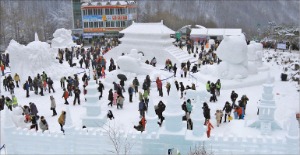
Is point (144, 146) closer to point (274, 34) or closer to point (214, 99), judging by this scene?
point (214, 99)

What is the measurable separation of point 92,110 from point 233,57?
995cm

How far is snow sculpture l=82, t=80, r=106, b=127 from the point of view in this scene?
12204 millimetres

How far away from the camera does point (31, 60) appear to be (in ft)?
69.6

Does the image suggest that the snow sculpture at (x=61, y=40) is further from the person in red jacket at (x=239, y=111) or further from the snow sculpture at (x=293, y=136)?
the snow sculpture at (x=293, y=136)

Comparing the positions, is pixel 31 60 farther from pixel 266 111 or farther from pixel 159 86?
pixel 266 111

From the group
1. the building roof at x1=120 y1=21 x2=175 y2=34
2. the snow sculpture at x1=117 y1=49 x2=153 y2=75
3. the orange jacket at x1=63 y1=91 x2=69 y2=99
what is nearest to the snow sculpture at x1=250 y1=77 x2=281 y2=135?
the orange jacket at x1=63 y1=91 x2=69 y2=99

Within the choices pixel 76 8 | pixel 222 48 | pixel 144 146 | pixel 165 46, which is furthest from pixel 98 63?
pixel 76 8

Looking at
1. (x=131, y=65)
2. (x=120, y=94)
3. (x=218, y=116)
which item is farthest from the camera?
(x=131, y=65)

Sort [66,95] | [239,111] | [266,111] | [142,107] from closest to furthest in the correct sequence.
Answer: [266,111]
[239,111]
[142,107]
[66,95]

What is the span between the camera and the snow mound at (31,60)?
21250 millimetres

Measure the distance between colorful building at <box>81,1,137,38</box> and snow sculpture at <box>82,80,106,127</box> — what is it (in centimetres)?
2950

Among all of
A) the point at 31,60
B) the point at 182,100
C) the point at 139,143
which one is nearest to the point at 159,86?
the point at 182,100

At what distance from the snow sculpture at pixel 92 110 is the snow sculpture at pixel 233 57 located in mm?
9580

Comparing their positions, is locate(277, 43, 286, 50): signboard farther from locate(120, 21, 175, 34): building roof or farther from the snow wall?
the snow wall
